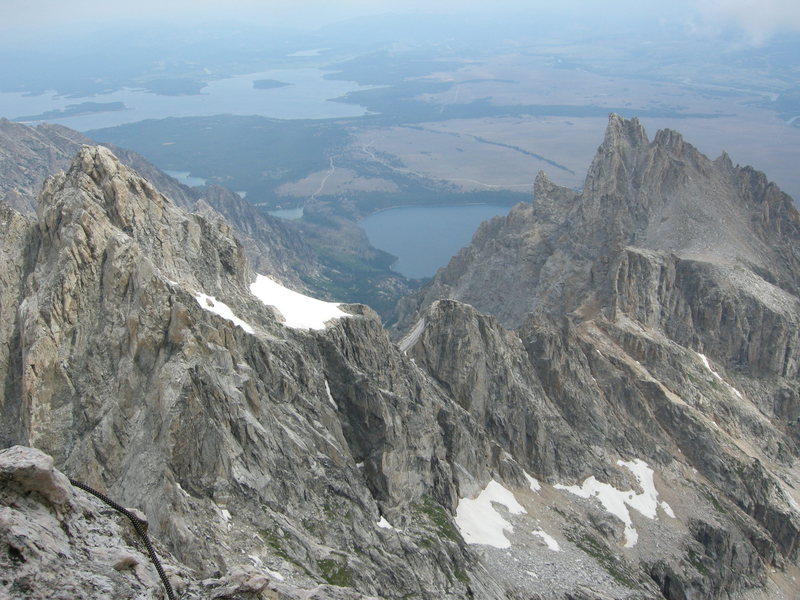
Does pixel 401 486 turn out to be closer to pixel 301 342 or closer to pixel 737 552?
pixel 301 342

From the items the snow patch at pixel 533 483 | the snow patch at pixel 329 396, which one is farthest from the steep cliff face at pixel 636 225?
the snow patch at pixel 329 396

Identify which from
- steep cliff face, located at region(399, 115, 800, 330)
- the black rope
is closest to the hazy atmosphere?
the black rope

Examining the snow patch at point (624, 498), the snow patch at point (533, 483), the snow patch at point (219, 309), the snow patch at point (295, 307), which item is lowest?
the snow patch at point (624, 498)

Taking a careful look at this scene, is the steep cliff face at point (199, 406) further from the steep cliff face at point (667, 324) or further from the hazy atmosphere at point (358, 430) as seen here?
the steep cliff face at point (667, 324)

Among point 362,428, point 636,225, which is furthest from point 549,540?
point 636,225

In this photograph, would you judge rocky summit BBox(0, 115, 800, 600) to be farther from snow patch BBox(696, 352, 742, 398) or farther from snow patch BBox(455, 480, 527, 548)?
snow patch BBox(696, 352, 742, 398)

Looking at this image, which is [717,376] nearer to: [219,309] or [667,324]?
[667,324]

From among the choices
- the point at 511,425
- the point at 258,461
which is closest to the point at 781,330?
the point at 511,425
